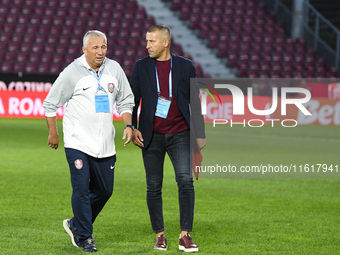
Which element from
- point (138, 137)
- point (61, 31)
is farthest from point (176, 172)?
point (61, 31)

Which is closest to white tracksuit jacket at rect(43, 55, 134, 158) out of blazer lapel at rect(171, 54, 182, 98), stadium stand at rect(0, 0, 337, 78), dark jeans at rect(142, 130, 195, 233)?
dark jeans at rect(142, 130, 195, 233)

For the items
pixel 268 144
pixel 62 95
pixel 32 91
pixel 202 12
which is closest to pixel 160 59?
pixel 62 95

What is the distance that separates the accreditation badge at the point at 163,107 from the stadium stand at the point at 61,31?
20340 millimetres

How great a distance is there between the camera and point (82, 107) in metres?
4.84

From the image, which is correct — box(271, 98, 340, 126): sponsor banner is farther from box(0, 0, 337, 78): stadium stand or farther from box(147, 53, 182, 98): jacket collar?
box(0, 0, 337, 78): stadium stand

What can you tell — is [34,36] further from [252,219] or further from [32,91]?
[252,219]

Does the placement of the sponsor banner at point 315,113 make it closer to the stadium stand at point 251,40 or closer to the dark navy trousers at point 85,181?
the dark navy trousers at point 85,181

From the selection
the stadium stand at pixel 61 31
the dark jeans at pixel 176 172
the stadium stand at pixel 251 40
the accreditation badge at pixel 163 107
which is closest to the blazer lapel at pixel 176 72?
the accreditation badge at pixel 163 107

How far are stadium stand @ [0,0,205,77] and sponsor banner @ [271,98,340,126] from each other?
10.2 metres

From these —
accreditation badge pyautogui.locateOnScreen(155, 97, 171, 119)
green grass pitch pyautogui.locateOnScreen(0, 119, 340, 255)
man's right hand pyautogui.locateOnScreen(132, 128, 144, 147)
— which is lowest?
green grass pitch pyautogui.locateOnScreen(0, 119, 340, 255)

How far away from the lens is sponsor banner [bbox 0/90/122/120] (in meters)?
21.9

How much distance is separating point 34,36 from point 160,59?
22.6 m

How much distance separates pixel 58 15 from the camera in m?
27.5

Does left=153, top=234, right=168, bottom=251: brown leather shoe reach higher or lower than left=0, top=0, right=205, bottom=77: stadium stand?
lower
